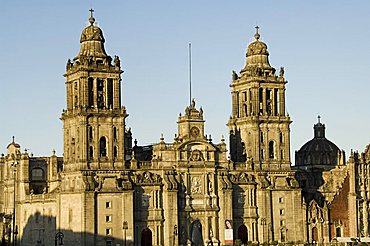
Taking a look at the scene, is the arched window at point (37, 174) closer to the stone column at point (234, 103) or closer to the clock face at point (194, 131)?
the clock face at point (194, 131)

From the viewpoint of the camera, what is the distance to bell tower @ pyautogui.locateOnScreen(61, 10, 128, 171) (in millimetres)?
121000

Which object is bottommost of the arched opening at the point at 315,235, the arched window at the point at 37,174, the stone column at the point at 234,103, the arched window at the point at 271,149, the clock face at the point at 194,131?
the arched opening at the point at 315,235

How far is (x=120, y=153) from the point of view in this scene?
12281cm

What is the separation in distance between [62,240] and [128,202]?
32.8ft

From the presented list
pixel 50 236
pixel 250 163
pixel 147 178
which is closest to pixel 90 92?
pixel 147 178

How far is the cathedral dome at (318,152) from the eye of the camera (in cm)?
15162

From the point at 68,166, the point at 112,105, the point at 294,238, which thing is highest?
the point at 112,105

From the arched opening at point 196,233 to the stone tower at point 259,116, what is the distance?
37.7 feet

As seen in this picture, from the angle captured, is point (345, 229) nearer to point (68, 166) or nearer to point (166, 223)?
point (166, 223)

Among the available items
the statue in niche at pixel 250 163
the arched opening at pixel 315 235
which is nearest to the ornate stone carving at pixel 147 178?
the statue in niche at pixel 250 163

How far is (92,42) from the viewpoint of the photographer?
408 ft

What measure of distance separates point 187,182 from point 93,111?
15667 millimetres

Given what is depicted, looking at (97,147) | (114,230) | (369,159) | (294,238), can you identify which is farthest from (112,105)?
(369,159)

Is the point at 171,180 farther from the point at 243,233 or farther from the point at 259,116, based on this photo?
the point at 259,116
